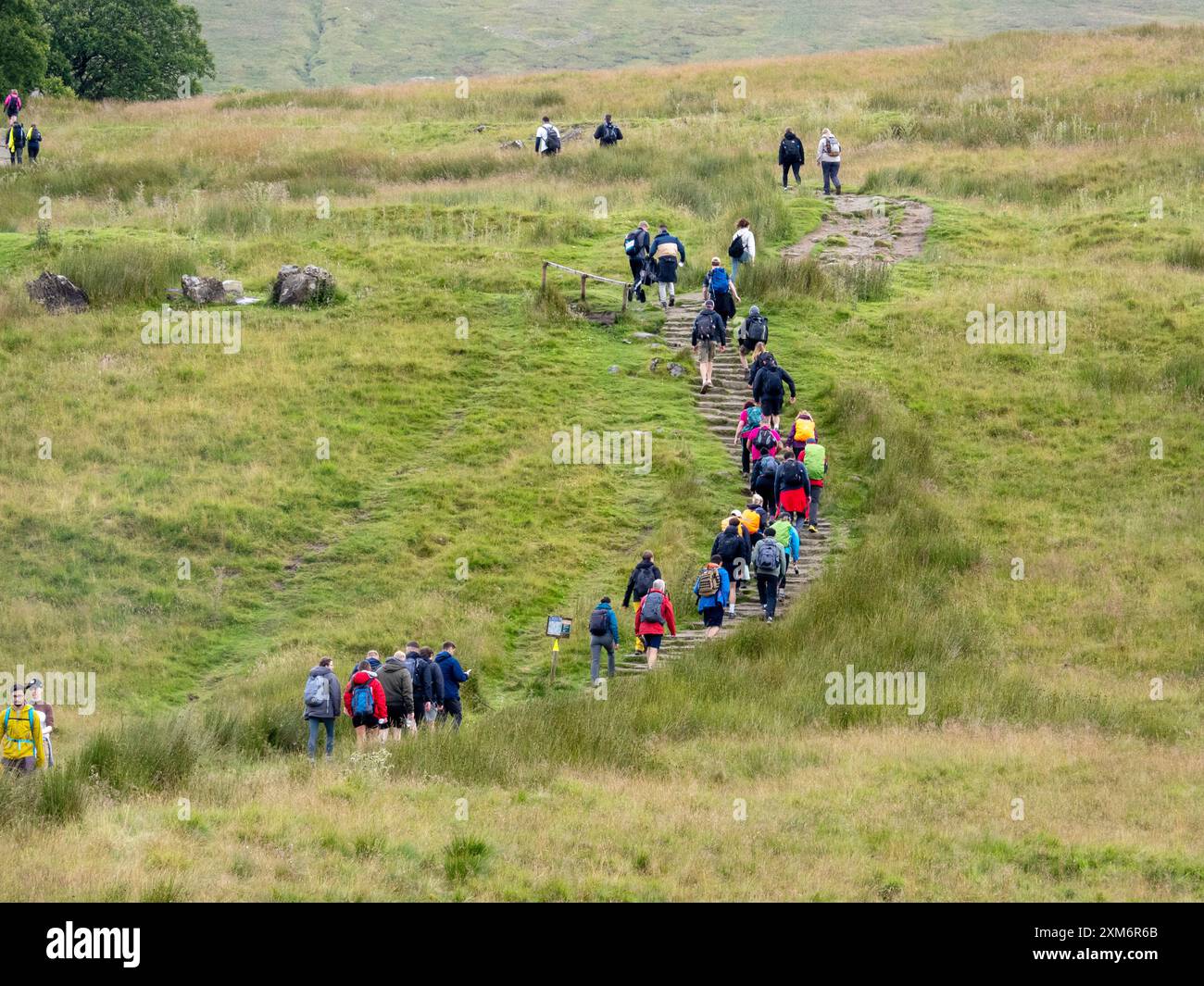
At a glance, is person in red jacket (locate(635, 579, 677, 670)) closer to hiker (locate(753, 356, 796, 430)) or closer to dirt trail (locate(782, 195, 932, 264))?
hiker (locate(753, 356, 796, 430))

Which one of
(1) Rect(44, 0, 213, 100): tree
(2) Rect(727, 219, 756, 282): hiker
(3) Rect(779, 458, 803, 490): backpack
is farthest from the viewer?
Result: (1) Rect(44, 0, 213, 100): tree

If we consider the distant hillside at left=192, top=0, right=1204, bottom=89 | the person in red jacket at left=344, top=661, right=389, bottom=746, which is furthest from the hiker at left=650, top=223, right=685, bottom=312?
the distant hillside at left=192, top=0, right=1204, bottom=89

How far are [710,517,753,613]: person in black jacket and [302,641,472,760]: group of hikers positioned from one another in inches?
192

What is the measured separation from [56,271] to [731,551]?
1808cm

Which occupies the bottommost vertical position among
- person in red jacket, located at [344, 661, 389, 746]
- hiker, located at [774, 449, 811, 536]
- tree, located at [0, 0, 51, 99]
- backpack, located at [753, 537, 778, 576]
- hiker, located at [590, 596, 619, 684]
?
person in red jacket, located at [344, 661, 389, 746]

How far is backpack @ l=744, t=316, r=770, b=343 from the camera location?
29.9 metres

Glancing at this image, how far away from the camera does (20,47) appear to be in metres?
60.2

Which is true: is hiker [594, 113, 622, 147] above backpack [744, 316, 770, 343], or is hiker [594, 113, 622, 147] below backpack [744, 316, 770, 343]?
above

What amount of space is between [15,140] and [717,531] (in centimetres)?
2942

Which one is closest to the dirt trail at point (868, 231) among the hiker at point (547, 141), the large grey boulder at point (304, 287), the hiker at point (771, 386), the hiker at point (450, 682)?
the hiker at point (547, 141)

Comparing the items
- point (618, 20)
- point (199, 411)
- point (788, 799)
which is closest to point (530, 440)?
point (199, 411)

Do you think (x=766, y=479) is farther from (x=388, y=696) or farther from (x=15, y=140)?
(x=15, y=140)

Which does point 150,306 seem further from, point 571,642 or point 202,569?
point 571,642

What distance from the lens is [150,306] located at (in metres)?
32.3
